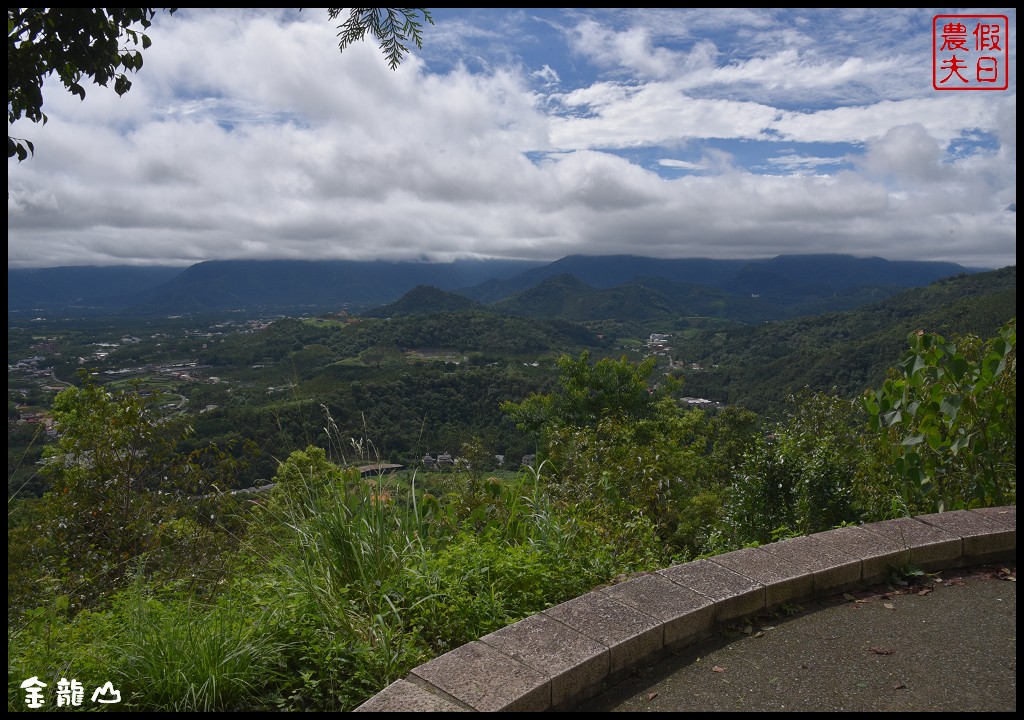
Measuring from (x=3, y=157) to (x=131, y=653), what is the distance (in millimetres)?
1725

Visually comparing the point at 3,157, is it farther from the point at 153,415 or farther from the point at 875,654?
the point at 153,415

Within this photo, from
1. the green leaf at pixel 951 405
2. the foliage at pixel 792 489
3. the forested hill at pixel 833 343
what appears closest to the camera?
the green leaf at pixel 951 405

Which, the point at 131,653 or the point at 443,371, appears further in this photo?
the point at 443,371

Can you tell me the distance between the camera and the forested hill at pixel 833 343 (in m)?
44.8

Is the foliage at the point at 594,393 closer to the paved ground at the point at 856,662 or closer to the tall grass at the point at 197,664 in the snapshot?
the paved ground at the point at 856,662

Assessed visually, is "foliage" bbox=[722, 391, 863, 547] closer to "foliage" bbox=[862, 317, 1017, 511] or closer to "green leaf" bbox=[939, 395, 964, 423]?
"foliage" bbox=[862, 317, 1017, 511]

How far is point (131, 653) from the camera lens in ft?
6.61

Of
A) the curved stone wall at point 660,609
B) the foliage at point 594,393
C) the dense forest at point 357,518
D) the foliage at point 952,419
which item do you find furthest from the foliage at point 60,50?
the foliage at point 594,393

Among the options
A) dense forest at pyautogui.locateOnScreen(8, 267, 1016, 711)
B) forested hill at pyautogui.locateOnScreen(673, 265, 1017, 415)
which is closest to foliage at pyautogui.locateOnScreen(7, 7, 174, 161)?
dense forest at pyautogui.locateOnScreen(8, 267, 1016, 711)

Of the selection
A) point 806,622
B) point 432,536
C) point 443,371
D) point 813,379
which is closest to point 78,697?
point 432,536

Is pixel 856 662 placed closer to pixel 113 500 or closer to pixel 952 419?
pixel 952 419

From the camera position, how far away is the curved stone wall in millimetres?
1840

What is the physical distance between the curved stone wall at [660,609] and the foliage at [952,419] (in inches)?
18.8

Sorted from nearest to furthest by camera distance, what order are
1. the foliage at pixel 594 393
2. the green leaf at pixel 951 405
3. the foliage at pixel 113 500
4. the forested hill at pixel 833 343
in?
the green leaf at pixel 951 405
the foliage at pixel 113 500
the foliage at pixel 594 393
the forested hill at pixel 833 343
